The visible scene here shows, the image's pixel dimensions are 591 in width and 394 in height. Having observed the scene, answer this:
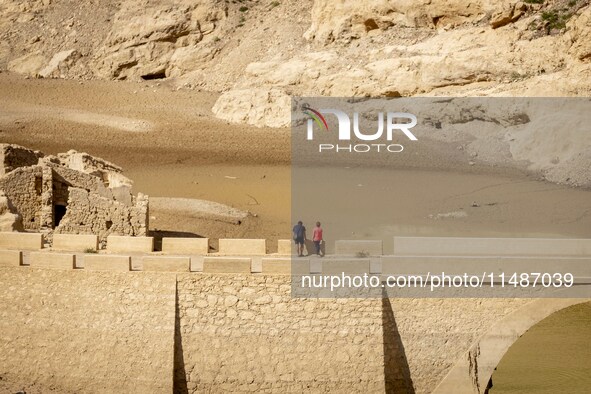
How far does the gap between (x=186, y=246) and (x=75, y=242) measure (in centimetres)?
158

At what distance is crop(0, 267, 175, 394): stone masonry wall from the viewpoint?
12969 mm

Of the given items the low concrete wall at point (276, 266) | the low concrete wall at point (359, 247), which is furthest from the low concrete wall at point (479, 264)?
the low concrete wall at point (276, 266)

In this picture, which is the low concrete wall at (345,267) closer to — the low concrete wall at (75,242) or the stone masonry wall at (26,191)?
the low concrete wall at (75,242)

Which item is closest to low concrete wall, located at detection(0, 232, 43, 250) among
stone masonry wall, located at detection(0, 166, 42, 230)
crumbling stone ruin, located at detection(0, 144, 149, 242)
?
crumbling stone ruin, located at detection(0, 144, 149, 242)

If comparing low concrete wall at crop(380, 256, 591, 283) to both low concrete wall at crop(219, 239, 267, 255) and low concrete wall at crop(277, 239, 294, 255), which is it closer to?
low concrete wall at crop(219, 239, 267, 255)

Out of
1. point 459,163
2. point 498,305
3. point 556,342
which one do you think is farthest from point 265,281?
point 459,163

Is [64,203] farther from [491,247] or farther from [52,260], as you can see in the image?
[491,247]

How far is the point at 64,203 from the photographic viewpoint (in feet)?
56.6

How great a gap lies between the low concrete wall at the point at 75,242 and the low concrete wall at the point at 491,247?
4158 mm

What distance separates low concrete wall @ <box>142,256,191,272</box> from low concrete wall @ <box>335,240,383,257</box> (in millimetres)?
2161

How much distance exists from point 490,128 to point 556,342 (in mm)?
15953

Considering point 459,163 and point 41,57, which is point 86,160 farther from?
point 41,57

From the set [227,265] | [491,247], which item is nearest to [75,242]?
[227,265]

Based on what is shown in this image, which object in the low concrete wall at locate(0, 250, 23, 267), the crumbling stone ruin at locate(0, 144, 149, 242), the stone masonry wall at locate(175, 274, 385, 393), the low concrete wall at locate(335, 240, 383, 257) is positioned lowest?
the stone masonry wall at locate(175, 274, 385, 393)
